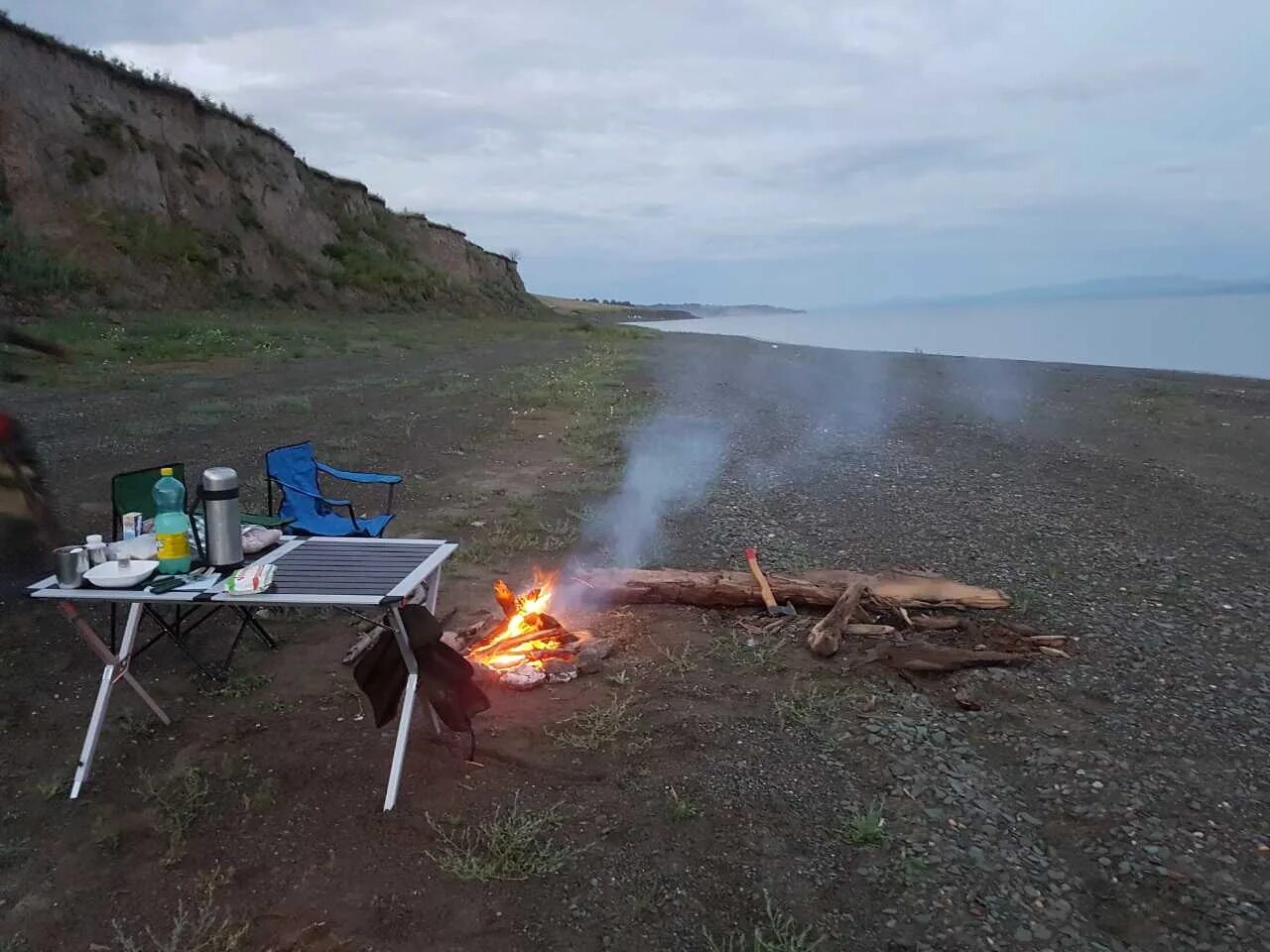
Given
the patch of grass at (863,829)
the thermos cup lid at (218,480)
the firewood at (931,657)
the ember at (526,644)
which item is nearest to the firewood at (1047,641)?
the firewood at (931,657)

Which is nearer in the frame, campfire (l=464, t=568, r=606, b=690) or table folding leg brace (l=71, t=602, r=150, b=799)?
table folding leg brace (l=71, t=602, r=150, b=799)

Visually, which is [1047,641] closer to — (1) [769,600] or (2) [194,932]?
(1) [769,600]

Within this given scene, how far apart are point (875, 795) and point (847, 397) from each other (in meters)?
14.8

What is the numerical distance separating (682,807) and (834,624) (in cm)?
188

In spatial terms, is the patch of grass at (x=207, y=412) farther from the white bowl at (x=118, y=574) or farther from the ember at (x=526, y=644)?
the white bowl at (x=118, y=574)

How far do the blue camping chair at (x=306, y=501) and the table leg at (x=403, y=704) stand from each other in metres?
1.92

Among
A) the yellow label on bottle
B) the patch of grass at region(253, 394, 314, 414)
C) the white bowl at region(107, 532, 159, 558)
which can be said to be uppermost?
the yellow label on bottle

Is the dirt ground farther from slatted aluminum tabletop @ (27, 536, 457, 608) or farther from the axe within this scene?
slatted aluminum tabletop @ (27, 536, 457, 608)

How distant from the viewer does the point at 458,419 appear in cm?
1228

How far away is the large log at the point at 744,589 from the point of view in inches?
209

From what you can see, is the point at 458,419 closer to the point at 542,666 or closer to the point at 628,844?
the point at 542,666

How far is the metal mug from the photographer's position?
3344 millimetres

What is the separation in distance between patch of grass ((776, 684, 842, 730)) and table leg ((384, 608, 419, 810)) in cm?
164

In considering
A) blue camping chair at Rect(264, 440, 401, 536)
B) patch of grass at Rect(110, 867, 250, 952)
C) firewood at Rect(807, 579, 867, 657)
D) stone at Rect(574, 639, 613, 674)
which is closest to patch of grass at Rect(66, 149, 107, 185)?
blue camping chair at Rect(264, 440, 401, 536)
